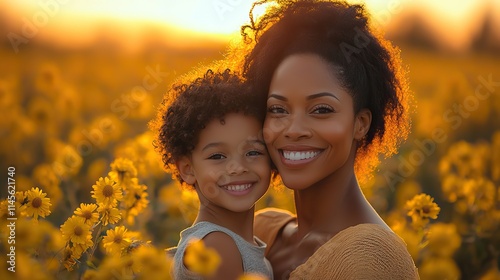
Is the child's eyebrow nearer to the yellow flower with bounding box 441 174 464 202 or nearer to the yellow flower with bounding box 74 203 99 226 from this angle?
the yellow flower with bounding box 74 203 99 226

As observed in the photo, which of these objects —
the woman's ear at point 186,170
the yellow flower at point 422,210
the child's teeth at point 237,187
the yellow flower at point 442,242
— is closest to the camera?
the child's teeth at point 237,187

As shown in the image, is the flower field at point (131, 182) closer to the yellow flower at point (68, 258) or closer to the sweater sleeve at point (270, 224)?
the yellow flower at point (68, 258)

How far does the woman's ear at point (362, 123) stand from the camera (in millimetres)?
2861

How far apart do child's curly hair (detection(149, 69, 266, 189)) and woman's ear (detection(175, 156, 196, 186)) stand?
0.02 metres

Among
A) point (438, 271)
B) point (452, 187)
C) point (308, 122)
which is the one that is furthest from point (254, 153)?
point (452, 187)

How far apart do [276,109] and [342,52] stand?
32 centimetres

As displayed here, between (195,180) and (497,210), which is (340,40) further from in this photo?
(497,210)

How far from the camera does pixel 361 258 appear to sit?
2467 mm

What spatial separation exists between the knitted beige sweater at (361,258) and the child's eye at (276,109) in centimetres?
50

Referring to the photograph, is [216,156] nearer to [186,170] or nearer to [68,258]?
[186,170]

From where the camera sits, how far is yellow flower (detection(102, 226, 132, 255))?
2658 millimetres

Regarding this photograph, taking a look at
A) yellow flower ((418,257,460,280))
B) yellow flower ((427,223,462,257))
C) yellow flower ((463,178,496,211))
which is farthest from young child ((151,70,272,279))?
yellow flower ((463,178,496,211))

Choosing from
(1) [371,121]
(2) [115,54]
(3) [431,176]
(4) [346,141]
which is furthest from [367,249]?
(2) [115,54]

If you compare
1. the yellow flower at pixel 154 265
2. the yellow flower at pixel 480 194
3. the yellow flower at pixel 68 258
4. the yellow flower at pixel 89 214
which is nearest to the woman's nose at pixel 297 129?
the yellow flower at pixel 89 214
